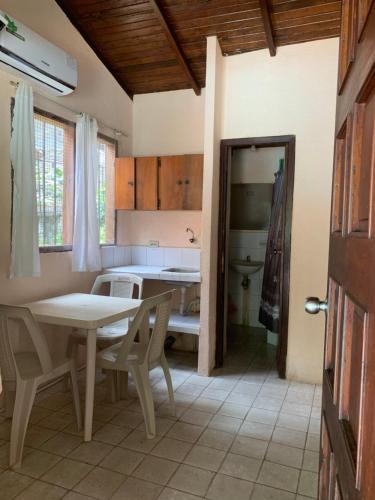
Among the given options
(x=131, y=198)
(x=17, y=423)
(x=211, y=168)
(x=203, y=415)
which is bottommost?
(x=203, y=415)

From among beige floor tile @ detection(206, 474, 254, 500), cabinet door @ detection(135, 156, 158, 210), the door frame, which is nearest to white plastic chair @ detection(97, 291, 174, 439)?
beige floor tile @ detection(206, 474, 254, 500)

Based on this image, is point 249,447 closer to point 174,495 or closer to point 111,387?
point 174,495

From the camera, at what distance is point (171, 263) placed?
3812 mm

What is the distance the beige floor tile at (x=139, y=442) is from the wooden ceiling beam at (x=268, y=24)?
10.1 feet

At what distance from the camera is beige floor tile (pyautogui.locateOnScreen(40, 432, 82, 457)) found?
2061 millimetres

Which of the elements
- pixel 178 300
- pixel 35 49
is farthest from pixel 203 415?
pixel 35 49

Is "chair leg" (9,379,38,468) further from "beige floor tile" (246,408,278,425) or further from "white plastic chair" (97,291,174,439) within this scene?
"beige floor tile" (246,408,278,425)

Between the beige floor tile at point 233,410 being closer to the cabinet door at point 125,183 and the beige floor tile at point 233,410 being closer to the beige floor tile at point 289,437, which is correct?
the beige floor tile at point 289,437

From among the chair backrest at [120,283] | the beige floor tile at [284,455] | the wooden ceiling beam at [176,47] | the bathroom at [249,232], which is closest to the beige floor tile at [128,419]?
the beige floor tile at [284,455]

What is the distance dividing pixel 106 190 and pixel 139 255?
0.80 meters

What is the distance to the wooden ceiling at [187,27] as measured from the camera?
270cm

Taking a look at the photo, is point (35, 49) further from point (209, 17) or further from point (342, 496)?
point (342, 496)

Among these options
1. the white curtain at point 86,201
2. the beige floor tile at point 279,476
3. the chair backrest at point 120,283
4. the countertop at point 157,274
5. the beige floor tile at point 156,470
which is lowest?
the beige floor tile at point 279,476

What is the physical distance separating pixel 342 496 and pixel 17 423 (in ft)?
5.74
